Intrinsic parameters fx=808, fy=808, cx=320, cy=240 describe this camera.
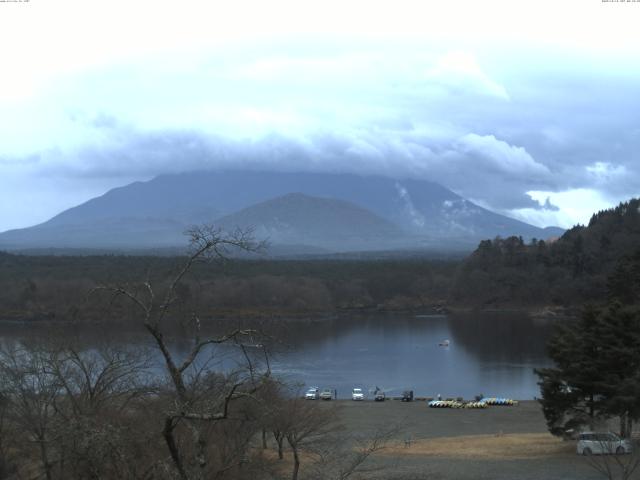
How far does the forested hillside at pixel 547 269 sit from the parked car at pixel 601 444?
7124 centimetres

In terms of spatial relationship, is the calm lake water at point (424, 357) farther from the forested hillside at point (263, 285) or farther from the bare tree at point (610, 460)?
the bare tree at point (610, 460)

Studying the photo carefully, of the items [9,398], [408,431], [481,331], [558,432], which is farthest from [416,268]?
[9,398]

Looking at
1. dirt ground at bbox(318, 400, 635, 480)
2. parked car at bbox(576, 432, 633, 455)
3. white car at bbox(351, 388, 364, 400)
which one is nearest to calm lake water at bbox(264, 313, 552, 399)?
white car at bbox(351, 388, 364, 400)

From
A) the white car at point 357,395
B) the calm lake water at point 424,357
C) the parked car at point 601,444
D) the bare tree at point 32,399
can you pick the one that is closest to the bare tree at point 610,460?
the parked car at point 601,444

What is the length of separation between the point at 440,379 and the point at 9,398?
34830mm

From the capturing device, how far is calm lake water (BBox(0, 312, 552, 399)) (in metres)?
43.6

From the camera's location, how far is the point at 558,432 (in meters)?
20.7

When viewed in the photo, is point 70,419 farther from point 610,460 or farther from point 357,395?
point 357,395

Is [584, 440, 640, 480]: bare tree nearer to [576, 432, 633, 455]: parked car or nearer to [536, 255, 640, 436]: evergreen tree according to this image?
[576, 432, 633, 455]: parked car

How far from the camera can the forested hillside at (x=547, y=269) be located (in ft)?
302

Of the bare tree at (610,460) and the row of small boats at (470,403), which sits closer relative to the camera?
the bare tree at (610,460)

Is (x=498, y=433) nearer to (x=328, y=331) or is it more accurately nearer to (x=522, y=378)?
(x=522, y=378)

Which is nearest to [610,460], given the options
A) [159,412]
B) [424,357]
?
[159,412]

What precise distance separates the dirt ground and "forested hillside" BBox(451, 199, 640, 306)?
190 ft
